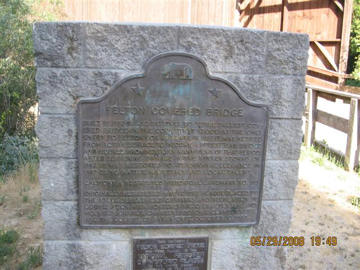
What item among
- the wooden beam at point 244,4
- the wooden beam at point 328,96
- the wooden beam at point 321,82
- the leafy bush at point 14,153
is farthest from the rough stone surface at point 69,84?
the wooden beam at point 244,4

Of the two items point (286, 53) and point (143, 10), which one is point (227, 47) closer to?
point (286, 53)

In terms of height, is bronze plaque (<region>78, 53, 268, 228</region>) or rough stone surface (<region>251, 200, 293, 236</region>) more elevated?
bronze plaque (<region>78, 53, 268, 228</region>)

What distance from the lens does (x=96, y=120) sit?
2.39 meters

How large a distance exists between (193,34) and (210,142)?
735mm

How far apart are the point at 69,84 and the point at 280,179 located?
1623 mm

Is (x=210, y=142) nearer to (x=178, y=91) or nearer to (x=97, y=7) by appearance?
(x=178, y=91)

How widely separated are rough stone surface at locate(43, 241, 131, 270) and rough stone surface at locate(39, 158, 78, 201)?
0.35m

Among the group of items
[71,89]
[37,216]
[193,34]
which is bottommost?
[37,216]

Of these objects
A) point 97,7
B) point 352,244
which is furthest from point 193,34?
point 97,7

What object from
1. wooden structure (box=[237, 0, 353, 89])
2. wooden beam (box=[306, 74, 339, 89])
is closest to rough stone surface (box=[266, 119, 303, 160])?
wooden beam (box=[306, 74, 339, 89])

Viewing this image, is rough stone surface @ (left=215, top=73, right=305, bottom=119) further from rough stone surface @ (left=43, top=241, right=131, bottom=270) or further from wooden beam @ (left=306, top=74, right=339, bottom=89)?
wooden beam @ (left=306, top=74, right=339, bottom=89)

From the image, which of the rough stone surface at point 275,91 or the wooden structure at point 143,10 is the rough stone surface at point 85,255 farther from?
the wooden structure at point 143,10

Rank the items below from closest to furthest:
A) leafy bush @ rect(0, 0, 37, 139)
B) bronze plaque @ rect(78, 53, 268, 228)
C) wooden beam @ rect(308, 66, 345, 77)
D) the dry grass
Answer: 1. bronze plaque @ rect(78, 53, 268, 228)
2. the dry grass
3. leafy bush @ rect(0, 0, 37, 139)
4. wooden beam @ rect(308, 66, 345, 77)

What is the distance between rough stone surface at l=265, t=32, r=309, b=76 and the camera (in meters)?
2.43
